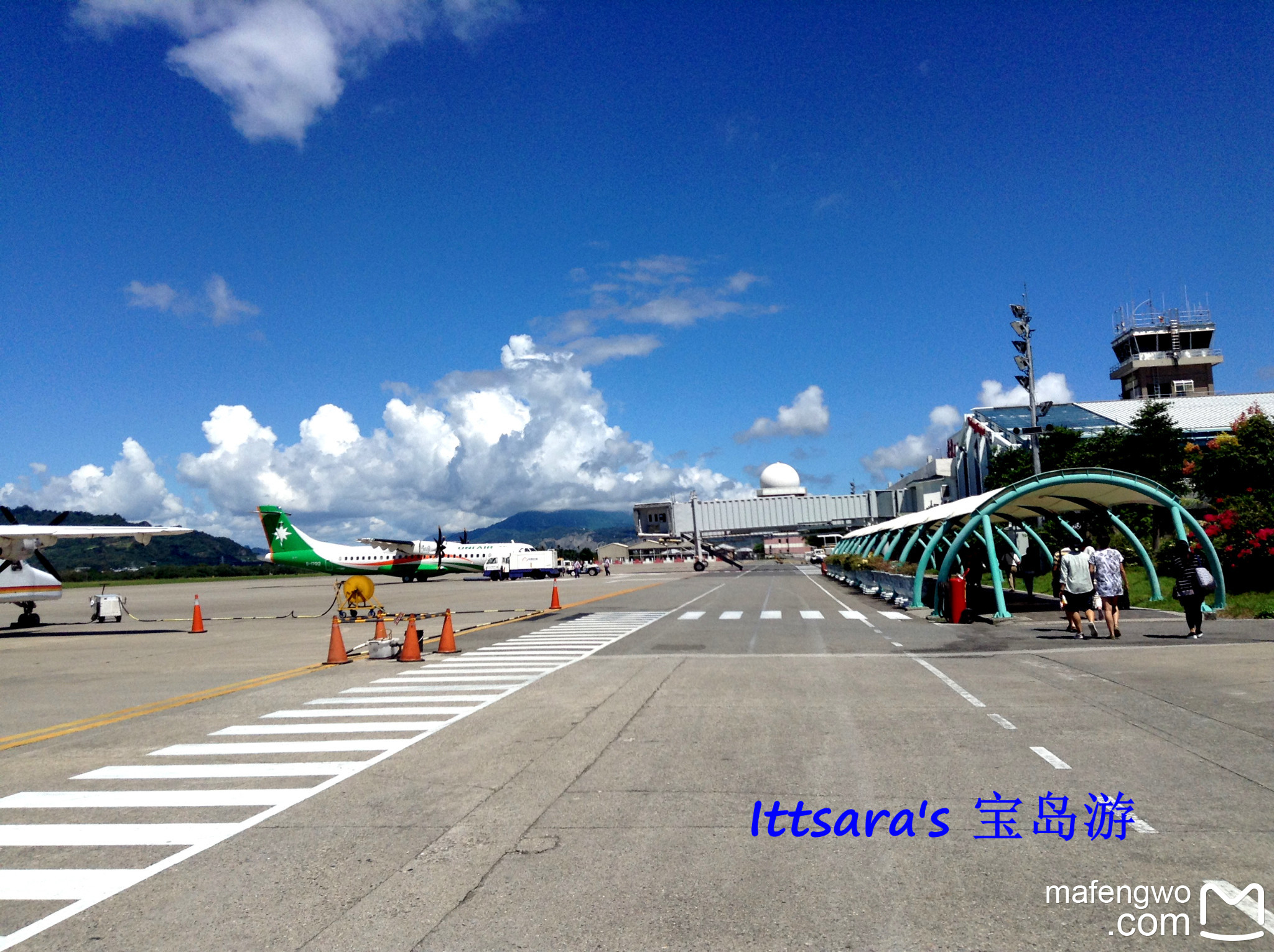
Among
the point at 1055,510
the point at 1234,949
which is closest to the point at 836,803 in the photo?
the point at 1234,949

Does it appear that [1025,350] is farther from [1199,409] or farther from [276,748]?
[1199,409]

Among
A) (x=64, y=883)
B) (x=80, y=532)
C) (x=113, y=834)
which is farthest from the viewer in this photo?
(x=80, y=532)

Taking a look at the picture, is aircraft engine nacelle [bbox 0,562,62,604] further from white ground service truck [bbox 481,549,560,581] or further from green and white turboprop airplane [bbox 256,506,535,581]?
white ground service truck [bbox 481,549,560,581]

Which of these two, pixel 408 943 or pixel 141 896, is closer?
pixel 408 943

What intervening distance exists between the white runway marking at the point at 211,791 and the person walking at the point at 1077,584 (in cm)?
1003

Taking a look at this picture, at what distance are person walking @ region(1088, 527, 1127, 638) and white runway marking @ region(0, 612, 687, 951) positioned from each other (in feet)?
34.7

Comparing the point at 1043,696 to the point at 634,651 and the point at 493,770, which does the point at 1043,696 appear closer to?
the point at 493,770

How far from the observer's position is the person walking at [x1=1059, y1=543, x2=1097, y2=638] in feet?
54.6

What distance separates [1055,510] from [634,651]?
17181mm

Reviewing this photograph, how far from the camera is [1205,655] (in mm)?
13836

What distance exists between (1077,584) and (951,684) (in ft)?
20.6

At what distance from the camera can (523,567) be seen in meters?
71.8

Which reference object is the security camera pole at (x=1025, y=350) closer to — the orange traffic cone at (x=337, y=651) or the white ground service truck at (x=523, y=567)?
the orange traffic cone at (x=337, y=651)

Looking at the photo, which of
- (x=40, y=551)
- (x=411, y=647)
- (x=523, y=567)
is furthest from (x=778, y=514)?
(x=411, y=647)
